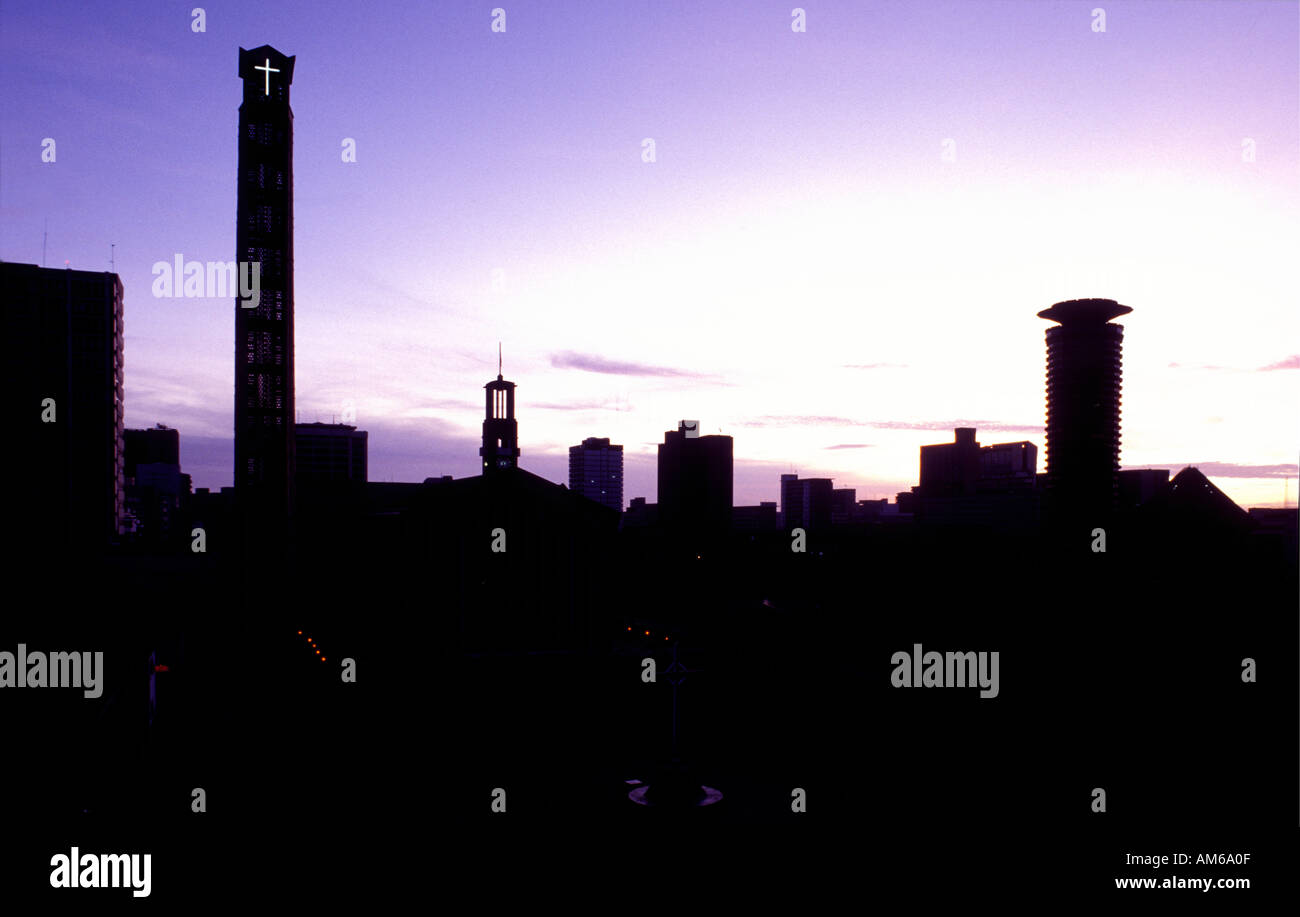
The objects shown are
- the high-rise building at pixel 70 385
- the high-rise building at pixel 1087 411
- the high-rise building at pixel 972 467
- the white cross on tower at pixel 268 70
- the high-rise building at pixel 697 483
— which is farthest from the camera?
the high-rise building at pixel 70 385

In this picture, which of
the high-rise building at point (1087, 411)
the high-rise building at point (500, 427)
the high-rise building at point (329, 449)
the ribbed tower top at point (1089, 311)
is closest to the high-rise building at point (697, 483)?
the high-rise building at point (500, 427)

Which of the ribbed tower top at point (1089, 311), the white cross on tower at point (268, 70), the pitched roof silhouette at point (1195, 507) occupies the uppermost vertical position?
the white cross on tower at point (268, 70)

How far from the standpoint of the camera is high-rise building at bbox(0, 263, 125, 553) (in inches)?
5645

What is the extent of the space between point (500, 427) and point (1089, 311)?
36344mm

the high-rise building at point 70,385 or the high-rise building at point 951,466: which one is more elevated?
the high-rise building at point 70,385

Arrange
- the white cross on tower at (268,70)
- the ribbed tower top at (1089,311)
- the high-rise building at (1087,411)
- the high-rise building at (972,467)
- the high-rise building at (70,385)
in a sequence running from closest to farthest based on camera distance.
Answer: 1. the ribbed tower top at (1089,311)
2. the high-rise building at (1087,411)
3. the white cross on tower at (268,70)
4. the high-rise building at (972,467)
5. the high-rise building at (70,385)

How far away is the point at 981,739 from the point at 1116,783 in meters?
2.44

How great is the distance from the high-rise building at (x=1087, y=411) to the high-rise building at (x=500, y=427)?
2507 centimetres

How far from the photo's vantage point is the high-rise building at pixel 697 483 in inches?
2240

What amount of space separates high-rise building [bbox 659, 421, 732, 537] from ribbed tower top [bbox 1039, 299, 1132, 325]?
32.2 meters

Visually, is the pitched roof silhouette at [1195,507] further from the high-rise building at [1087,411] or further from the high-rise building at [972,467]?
the high-rise building at [972,467]

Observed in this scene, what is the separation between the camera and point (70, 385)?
161500 mm

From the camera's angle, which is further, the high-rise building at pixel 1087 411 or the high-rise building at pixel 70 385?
the high-rise building at pixel 70 385
